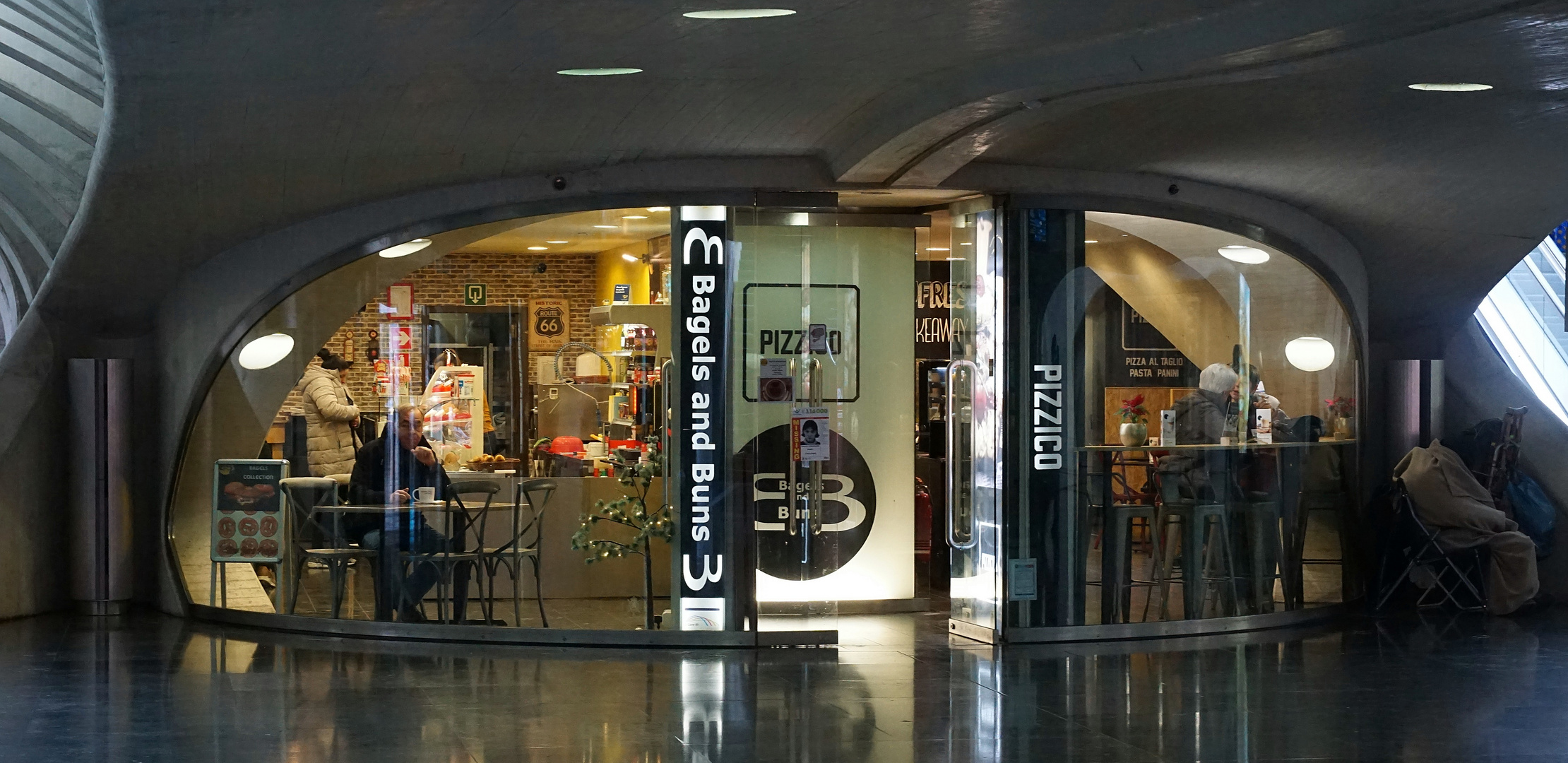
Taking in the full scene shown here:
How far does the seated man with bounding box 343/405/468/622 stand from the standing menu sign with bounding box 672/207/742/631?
135cm

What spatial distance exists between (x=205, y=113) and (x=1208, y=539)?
6044mm

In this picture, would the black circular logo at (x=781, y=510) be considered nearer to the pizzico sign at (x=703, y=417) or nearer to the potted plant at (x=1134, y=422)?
the pizzico sign at (x=703, y=417)

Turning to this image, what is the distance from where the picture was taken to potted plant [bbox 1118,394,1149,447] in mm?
9086

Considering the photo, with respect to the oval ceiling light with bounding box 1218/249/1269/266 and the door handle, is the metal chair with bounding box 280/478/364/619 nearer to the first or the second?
the door handle

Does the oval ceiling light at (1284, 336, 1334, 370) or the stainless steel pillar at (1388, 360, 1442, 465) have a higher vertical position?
the oval ceiling light at (1284, 336, 1334, 370)

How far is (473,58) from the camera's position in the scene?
6367 mm

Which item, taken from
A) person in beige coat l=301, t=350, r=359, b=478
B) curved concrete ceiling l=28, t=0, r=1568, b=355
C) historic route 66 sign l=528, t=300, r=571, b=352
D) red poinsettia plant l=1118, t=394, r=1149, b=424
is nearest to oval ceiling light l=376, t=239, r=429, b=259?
curved concrete ceiling l=28, t=0, r=1568, b=355

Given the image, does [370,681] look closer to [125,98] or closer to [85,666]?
[85,666]

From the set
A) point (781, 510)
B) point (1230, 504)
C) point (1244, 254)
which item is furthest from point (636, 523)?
point (1244, 254)

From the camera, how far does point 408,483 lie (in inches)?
355

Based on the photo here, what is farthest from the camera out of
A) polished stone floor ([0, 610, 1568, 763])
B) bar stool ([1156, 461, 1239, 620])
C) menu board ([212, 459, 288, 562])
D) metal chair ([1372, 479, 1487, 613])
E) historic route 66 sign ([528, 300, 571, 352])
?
metal chair ([1372, 479, 1487, 613])

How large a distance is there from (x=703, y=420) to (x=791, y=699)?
197 centimetres

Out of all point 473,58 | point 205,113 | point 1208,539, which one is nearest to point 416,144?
point 205,113

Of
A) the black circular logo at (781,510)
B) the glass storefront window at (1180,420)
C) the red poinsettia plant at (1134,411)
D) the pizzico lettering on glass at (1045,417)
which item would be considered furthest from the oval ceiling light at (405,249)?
the red poinsettia plant at (1134,411)
